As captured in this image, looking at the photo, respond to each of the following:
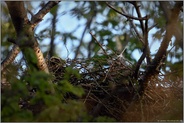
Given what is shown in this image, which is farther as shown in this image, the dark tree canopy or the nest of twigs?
the nest of twigs

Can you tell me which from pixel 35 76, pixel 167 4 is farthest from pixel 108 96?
pixel 35 76

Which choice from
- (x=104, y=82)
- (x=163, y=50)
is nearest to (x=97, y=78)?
(x=104, y=82)

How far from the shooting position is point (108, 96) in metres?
3.73

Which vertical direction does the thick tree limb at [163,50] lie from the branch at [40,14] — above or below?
below

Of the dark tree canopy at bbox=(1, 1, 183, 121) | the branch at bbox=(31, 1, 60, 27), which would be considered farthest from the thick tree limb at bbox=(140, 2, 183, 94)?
the branch at bbox=(31, 1, 60, 27)

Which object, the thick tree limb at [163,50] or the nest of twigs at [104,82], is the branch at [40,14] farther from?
the thick tree limb at [163,50]

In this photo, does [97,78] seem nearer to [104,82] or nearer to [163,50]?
[104,82]

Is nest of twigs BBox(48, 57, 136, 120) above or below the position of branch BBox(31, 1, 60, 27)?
below

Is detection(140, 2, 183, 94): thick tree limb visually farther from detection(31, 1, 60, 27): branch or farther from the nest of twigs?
detection(31, 1, 60, 27): branch

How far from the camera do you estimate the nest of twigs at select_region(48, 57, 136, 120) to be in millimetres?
3629

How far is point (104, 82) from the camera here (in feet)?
12.7

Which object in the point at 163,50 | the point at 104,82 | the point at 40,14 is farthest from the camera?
the point at 104,82

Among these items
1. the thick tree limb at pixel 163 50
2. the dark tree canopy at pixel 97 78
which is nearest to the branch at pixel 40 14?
the dark tree canopy at pixel 97 78

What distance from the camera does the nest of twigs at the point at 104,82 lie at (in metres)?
3.63
